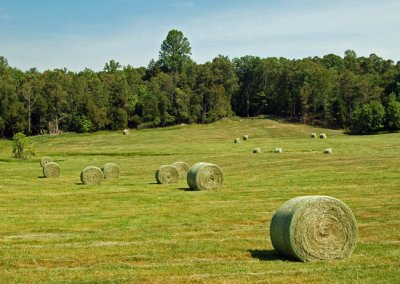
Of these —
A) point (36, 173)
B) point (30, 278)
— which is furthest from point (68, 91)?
point (30, 278)

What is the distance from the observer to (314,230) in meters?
13.6

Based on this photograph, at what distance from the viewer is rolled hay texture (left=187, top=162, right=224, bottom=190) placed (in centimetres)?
2964

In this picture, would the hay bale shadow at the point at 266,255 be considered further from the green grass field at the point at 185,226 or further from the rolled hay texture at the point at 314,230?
the rolled hay texture at the point at 314,230

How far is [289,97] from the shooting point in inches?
4766

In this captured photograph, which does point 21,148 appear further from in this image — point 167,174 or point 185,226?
point 185,226

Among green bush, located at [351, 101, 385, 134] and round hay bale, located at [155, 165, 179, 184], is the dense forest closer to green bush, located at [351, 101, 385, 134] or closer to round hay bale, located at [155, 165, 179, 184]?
A: green bush, located at [351, 101, 385, 134]

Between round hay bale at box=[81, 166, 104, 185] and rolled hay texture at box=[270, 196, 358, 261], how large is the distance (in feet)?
75.6

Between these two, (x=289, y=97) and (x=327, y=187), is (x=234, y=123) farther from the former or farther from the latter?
(x=327, y=187)

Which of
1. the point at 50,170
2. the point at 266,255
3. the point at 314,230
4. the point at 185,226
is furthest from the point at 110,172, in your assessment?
the point at 314,230

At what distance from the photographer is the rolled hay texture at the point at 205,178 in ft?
97.2

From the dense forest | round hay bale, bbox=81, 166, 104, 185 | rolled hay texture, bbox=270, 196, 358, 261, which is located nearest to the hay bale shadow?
rolled hay texture, bbox=270, 196, 358, 261

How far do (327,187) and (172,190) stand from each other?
790 centimetres

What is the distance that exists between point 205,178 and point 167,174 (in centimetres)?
517

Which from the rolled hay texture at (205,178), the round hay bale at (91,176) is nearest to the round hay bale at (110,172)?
the round hay bale at (91,176)
